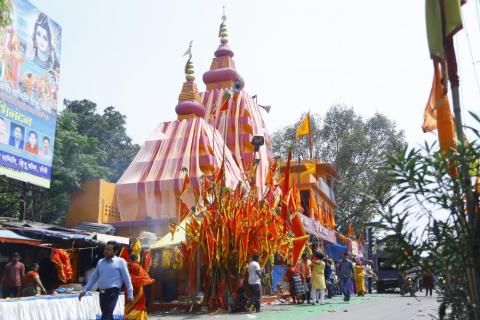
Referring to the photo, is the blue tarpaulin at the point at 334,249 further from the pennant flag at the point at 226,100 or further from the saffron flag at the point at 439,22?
the saffron flag at the point at 439,22

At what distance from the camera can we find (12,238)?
13.8 m

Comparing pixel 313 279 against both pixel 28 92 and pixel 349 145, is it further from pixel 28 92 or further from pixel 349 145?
pixel 349 145

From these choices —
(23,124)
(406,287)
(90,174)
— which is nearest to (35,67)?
(23,124)

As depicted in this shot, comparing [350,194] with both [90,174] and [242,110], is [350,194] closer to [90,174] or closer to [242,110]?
[242,110]

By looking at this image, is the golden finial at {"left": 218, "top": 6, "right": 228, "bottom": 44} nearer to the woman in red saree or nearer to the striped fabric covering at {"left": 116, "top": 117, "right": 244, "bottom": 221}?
the striped fabric covering at {"left": 116, "top": 117, "right": 244, "bottom": 221}

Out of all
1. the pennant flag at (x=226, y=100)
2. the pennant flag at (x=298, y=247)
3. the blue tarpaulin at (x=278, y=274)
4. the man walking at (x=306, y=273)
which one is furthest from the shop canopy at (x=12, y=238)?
the blue tarpaulin at (x=278, y=274)

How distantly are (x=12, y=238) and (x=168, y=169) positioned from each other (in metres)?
15.0

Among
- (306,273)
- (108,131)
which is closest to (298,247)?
(306,273)

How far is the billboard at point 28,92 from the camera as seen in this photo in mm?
16922

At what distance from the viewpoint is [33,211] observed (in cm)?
2881

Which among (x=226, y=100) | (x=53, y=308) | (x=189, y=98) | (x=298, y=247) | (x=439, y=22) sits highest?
(x=189, y=98)

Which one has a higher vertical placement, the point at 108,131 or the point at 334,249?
the point at 108,131

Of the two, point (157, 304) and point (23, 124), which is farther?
point (23, 124)

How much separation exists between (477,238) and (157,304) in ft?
44.2
